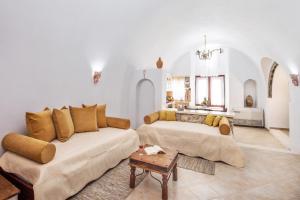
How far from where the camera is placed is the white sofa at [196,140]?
9.73 feet

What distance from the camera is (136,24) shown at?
3570mm

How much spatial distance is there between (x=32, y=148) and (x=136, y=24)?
10.00 ft

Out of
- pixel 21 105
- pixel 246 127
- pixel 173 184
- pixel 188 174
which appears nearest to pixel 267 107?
pixel 246 127

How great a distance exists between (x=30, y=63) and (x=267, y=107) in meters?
6.76

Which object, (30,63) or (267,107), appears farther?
(267,107)

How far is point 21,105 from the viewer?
248 cm

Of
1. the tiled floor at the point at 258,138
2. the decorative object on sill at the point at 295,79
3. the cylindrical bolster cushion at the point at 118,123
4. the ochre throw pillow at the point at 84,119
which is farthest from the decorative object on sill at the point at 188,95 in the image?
the ochre throw pillow at the point at 84,119

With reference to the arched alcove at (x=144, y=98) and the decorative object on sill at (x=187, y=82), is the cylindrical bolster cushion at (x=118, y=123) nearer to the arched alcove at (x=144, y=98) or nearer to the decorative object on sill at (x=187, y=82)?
the arched alcove at (x=144, y=98)

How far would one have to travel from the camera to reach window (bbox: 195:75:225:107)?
22.7 ft

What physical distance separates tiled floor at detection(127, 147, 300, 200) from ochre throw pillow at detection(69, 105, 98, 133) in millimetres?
1420

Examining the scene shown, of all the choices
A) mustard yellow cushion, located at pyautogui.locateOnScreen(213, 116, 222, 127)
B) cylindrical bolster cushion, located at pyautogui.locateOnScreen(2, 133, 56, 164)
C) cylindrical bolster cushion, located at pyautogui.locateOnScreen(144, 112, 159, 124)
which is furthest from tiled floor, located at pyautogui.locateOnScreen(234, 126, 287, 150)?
cylindrical bolster cushion, located at pyautogui.locateOnScreen(2, 133, 56, 164)

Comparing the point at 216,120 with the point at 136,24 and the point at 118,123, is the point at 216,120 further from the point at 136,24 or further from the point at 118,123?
the point at 136,24

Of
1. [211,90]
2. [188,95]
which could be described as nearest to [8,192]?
[188,95]

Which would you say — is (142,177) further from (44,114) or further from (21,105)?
(21,105)
